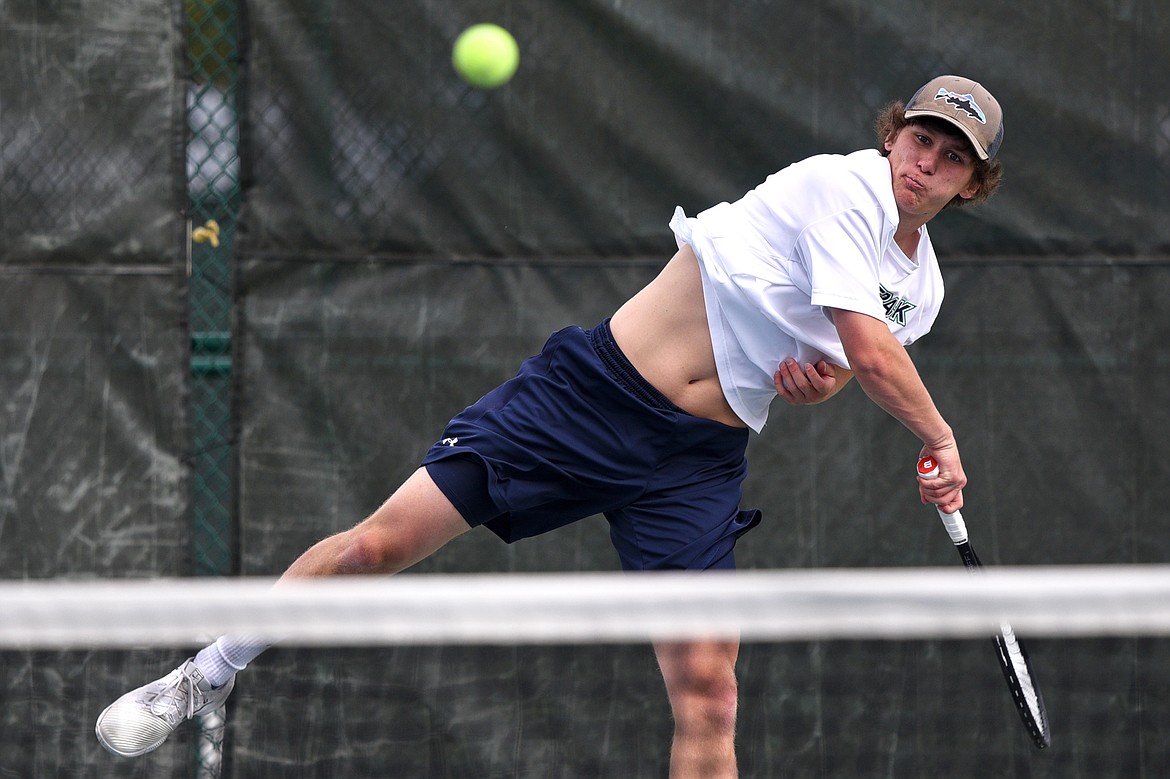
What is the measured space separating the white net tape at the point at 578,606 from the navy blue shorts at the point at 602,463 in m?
1.01

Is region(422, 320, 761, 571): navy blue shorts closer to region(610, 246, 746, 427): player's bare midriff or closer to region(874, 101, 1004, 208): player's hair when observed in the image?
region(610, 246, 746, 427): player's bare midriff

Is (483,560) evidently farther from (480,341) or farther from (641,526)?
(641,526)

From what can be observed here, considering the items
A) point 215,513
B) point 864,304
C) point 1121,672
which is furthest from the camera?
point 215,513

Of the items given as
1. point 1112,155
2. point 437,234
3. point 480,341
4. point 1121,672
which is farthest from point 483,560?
point 1112,155

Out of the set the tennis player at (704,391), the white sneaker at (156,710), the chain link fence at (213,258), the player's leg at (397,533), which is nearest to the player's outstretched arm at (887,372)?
the tennis player at (704,391)

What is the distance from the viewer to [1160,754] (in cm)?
325

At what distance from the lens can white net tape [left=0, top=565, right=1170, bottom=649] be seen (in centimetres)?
158

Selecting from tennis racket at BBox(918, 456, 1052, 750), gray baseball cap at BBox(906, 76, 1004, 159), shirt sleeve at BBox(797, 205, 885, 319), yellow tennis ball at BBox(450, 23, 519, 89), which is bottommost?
tennis racket at BBox(918, 456, 1052, 750)

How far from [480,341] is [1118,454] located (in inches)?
62.3

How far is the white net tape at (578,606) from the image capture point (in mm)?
1575

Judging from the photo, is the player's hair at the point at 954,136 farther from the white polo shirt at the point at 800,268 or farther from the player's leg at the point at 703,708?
the player's leg at the point at 703,708

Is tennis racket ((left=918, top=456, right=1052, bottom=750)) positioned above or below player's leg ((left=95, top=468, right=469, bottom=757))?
below

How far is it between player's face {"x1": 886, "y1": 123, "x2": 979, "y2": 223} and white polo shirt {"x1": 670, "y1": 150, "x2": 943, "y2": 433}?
0.03 metres

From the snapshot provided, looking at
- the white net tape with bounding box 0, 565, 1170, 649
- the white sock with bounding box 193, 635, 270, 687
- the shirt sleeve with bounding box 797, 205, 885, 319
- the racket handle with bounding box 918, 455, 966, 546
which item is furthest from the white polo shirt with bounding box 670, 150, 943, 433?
the white sock with bounding box 193, 635, 270, 687
